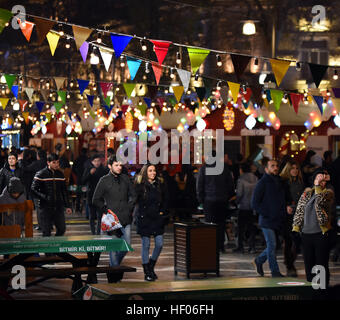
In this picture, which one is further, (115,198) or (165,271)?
(165,271)

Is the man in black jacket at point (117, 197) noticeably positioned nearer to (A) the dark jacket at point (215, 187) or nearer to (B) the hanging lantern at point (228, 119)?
(A) the dark jacket at point (215, 187)

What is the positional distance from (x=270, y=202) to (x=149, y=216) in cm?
190

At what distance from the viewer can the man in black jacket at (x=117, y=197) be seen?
41.7 feet

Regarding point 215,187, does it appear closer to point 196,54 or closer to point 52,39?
point 196,54

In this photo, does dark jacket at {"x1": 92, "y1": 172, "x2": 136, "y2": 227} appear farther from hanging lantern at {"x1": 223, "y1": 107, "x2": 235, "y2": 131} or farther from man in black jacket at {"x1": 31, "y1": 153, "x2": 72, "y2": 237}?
hanging lantern at {"x1": 223, "y1": 107, "x2": 235, "y2": 131}

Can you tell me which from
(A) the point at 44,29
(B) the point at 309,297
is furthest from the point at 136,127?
(B) the point at 309,297

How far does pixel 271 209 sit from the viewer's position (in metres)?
13.4

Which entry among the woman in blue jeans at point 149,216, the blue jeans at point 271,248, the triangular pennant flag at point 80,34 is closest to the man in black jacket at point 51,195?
the woman in blue jeans at point 149,216

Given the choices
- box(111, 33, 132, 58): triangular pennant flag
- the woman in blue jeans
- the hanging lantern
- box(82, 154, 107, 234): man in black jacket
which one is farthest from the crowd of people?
the hanging lantern

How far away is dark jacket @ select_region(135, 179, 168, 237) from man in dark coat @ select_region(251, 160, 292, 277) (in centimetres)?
152

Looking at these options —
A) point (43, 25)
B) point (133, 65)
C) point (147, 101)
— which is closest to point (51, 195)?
point (133, 65)

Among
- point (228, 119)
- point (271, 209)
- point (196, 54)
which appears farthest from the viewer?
point (228, 119)

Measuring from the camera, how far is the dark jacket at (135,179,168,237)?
13.1 meters

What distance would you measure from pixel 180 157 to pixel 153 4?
5256mm
